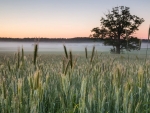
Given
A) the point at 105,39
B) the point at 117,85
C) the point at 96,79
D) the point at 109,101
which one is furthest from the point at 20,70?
the point at 105,39

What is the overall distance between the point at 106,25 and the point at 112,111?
38.3 meters

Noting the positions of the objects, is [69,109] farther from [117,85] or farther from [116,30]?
[116,30]

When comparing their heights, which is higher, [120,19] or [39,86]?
[120,19]

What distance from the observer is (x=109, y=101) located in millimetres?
2885

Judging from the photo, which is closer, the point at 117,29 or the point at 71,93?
the point at 71,93

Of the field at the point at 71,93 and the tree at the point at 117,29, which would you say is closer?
the field at the point at 71,93

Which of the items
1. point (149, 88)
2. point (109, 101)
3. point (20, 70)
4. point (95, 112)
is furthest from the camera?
point (20, 70)

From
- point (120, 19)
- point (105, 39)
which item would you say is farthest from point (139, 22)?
point (105, 39)

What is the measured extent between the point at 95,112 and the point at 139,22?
39.1 meters

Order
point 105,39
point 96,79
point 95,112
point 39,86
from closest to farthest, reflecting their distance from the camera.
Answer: point 39,86
point 95,112
point 96,79
point 105,39

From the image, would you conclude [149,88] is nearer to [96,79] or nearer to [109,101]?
[109,101]

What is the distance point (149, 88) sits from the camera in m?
3.16

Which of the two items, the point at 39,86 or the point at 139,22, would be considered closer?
the point at 39,86

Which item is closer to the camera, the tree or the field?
the field
